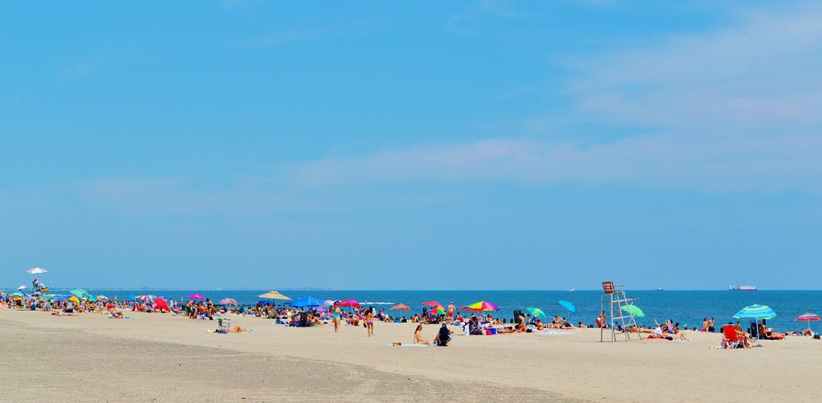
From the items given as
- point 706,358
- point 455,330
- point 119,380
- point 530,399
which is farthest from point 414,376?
point 455,330

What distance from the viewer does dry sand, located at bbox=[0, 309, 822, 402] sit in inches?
612

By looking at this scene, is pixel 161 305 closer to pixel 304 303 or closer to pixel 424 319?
pixel 424 319

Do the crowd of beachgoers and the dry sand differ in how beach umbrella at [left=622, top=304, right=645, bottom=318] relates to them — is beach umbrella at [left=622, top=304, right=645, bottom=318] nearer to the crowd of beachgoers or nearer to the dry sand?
the crowd of beachgoers

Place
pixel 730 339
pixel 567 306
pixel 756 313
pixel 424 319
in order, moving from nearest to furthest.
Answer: pixel 730 339 < pixel 756 313 < pixel 567 306 < pixel 424 319

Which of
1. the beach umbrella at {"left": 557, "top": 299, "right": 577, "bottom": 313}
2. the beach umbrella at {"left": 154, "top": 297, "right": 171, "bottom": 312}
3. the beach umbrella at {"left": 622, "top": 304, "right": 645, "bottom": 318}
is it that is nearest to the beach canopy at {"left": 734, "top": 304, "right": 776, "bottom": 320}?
the beach umbrella at {"left": 622, "top": 304, "right": 645, "bottom": 318}

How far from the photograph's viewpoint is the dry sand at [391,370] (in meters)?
15.5

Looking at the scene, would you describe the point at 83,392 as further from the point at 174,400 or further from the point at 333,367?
the point at 333,367

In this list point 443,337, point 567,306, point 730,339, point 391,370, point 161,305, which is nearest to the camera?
point 391,370

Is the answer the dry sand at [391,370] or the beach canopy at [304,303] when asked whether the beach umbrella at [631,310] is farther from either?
the beach canopy at [304,303]

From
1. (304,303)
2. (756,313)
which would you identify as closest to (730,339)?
(756,313)

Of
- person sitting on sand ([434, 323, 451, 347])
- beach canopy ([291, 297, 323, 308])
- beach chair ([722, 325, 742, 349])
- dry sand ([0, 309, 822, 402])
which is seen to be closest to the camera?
dry sand ([0, 309, 822, 402])

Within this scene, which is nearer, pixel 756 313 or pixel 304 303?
pixel 756 313

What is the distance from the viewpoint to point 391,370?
20203 mm

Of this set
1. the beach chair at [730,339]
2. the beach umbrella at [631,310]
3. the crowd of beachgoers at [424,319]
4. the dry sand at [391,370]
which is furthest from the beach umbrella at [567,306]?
the beach chair at [730,339]
